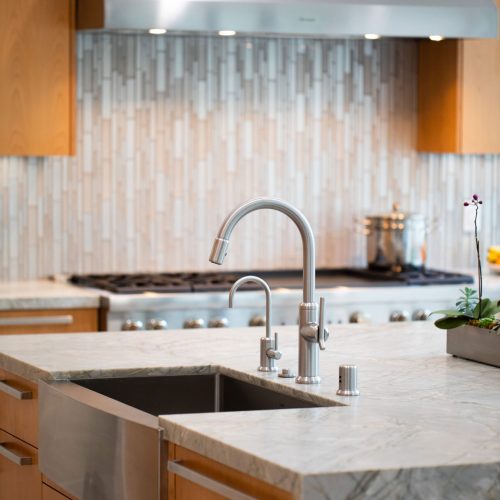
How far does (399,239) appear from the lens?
519cm

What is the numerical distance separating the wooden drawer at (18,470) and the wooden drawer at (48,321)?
130 cm

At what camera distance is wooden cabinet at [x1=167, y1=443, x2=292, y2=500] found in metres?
2.00

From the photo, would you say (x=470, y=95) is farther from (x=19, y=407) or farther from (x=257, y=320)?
(x=19, y=407)

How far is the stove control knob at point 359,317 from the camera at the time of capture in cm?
475

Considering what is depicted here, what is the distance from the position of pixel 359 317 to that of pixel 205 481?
2.65 metres

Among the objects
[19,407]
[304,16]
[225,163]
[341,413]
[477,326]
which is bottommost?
[19,407]

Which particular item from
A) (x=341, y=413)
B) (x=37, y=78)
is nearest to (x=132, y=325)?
(x=37, y=78)

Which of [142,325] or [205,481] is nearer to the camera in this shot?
[205,481]

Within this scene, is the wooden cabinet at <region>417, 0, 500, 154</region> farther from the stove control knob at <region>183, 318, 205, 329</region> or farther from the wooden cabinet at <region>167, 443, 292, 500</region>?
the wooden cabinet at <region>167, 443, 292, 500</region>

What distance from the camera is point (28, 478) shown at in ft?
9.86

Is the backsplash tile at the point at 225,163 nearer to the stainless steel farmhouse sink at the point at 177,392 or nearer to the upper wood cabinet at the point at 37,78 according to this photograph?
the upper wood cabinet at the point at 37,78

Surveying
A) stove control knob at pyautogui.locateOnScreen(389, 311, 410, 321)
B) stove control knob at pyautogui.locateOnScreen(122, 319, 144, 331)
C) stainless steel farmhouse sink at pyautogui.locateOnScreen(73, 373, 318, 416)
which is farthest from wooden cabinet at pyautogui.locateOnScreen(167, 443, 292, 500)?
stove control knob at pyautogui.locateOnScreen(389, 311, 410, 321)

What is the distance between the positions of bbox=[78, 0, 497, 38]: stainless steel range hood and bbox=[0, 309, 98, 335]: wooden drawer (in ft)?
3.57

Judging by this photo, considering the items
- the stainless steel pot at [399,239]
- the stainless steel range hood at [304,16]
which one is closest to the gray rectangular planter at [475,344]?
the stainless steel range hood at [304,16]
